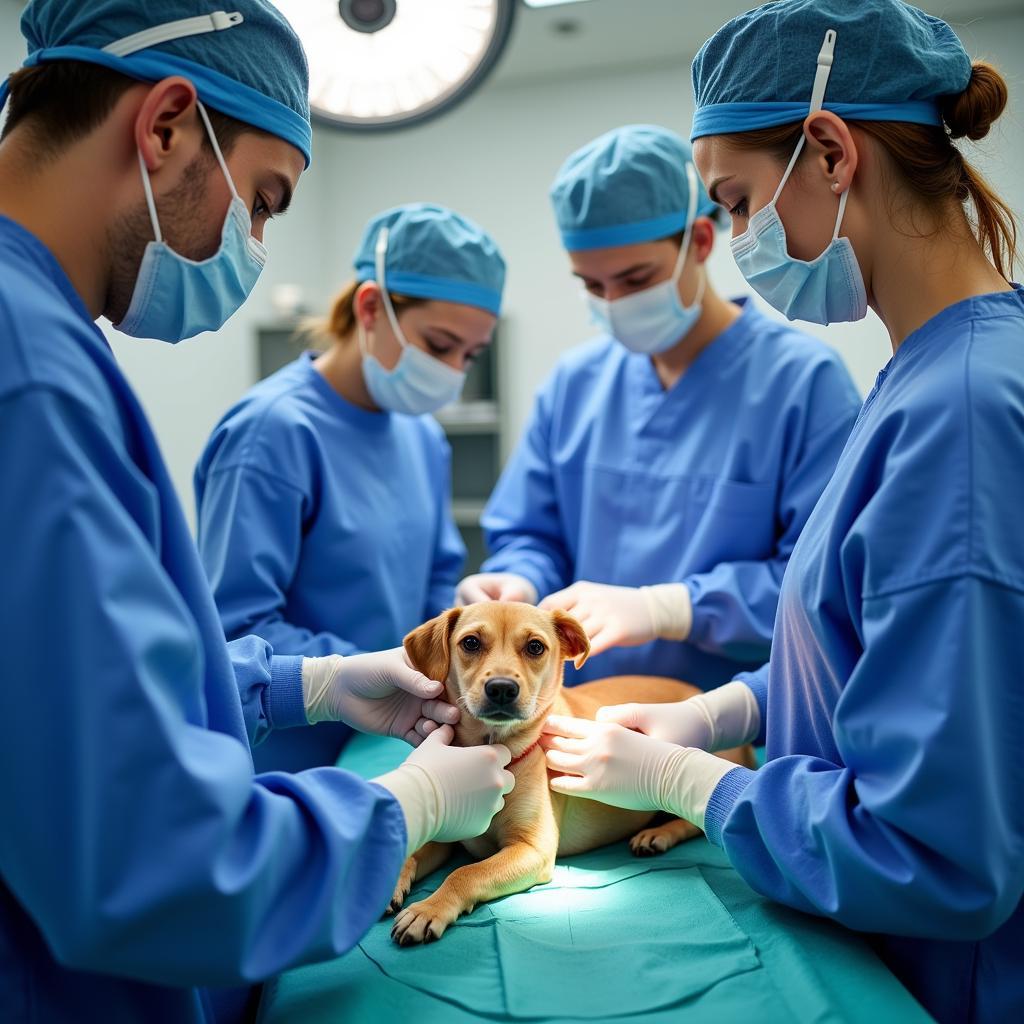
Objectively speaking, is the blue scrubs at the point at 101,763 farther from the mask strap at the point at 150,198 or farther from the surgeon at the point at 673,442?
the surgeon at the point at 673,442

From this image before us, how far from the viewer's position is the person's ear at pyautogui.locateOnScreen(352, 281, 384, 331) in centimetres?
231

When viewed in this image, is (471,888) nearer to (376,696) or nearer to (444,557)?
(376,696)

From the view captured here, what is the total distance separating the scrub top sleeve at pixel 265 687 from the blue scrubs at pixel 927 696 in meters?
0.83

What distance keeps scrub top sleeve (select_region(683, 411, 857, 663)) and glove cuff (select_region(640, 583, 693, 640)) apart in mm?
17

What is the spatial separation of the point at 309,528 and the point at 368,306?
25.4 inches

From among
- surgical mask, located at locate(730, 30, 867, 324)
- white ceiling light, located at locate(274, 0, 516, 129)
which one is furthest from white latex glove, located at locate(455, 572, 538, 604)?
white ceiling light, located at locate(274, 0, 516, 129)

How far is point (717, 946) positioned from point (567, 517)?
1496 mm

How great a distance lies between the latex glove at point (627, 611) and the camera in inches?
75.6

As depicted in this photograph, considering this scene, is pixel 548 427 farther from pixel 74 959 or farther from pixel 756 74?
pixel 74 959

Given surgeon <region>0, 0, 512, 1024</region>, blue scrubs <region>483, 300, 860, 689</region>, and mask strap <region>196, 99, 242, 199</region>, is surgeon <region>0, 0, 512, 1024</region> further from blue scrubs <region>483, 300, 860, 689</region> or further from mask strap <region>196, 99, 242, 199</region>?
blue scrubs <region>483, 300, 860, 689</region>

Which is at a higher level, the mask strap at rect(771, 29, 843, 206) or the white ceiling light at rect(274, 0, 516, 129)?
A: the white ceiling light at rect(274, 0, 516, 129)

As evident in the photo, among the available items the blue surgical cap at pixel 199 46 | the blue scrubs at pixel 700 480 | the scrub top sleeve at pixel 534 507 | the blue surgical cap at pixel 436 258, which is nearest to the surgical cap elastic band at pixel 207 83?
the blue surgical cap at pixel 199 46

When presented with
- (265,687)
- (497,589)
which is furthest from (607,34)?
(265,687)

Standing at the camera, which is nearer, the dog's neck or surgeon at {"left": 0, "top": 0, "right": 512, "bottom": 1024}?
surgeon at {"left": 0, "top": 0, "right": 512, "bottom": 1024}
